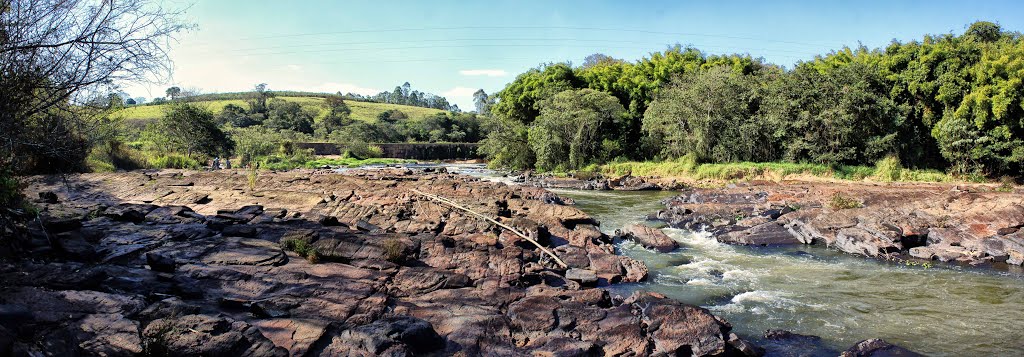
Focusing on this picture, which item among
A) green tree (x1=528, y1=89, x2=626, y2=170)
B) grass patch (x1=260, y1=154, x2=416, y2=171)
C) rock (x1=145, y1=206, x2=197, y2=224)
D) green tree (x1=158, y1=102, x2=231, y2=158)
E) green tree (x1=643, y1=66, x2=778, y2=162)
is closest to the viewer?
rock (x1=145, y1=206, x2=197, y2=224)

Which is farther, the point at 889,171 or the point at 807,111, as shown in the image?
the point at 807,111

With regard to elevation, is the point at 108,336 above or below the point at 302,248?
above

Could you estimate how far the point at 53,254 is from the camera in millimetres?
8445

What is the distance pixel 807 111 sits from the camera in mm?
29422

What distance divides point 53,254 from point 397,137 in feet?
238

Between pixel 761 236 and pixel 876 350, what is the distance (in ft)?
29.0

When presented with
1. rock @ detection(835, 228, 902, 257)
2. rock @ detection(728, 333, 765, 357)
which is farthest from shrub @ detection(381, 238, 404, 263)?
rock @ detection(835, 228, 902, 257)

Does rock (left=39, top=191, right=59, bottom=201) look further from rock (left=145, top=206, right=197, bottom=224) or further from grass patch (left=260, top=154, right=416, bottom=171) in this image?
grass patch (left=260, top=154, right=416, bottom=171)

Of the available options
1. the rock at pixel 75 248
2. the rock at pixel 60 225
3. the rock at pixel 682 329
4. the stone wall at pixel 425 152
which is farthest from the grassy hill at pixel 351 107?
the rock at pixel 682 329

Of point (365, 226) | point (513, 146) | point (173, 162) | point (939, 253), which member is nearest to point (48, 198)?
point (365, 226)

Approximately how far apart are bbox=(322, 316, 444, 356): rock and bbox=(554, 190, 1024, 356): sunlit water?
504 cm

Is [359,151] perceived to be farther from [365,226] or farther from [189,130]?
[365,226]

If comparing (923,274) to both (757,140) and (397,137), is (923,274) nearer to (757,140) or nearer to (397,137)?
(757,140)

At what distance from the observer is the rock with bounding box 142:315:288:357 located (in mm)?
5477
